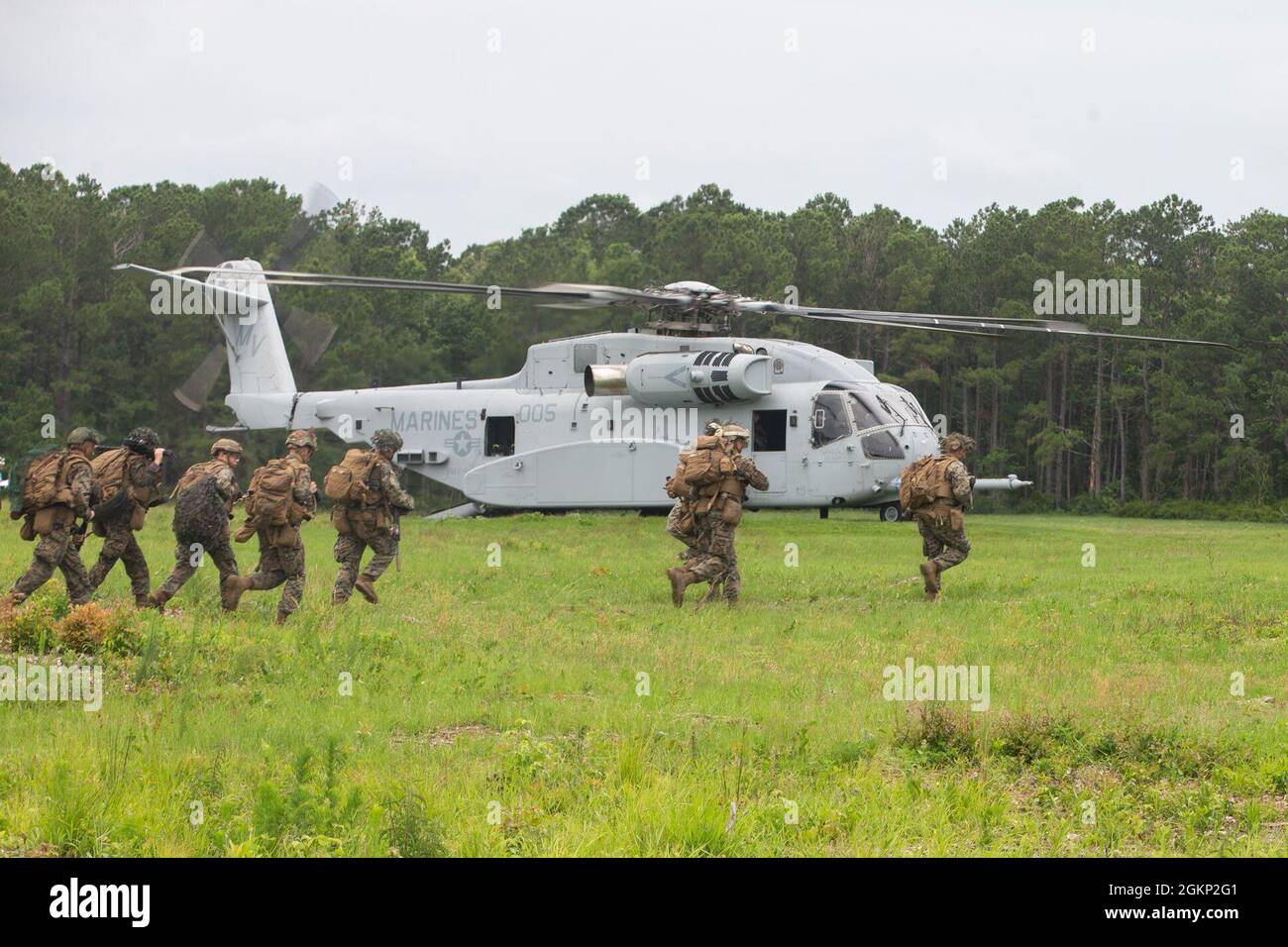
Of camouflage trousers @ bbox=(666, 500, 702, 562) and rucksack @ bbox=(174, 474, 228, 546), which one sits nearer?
rucksack @ bbox=(174, 474, 228, 546)

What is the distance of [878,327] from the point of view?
53.3 meters

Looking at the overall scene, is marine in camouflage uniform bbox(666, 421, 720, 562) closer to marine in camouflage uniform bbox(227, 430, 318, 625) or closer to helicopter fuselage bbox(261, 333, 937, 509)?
marine in camouflage uniform bbox(227, 430, 318, 625)

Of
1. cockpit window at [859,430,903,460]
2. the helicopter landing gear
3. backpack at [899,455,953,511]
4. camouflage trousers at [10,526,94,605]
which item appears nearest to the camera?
camouflage trousers at [10,526,94,605]

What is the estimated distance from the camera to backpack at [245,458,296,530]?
1401cm

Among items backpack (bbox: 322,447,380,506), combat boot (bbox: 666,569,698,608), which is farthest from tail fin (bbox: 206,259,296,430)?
combat boot (bbox: 666,569,698,608)

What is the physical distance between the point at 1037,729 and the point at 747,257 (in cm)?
4487

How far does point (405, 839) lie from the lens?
6316 millimetres

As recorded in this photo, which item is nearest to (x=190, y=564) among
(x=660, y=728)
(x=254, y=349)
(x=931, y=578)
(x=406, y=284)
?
(x=660, y=728)

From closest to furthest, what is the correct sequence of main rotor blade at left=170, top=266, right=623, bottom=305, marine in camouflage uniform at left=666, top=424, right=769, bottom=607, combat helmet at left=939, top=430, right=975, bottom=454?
marine in camouflage uniform at left=666, top=424, right=769, bottom=607
combat helmet at left=939, top=430, right=975, bottom=454
main rotor blade at left=170, top=266, right=623, bottom=305

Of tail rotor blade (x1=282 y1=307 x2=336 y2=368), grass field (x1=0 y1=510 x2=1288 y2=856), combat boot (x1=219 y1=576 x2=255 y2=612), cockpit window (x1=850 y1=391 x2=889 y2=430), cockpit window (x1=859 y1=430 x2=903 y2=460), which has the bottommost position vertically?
grass field (x1=0 y1=510 x2=1288 y2=856)

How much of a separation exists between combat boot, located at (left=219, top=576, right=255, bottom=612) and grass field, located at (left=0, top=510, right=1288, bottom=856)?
A: 0.25 meters

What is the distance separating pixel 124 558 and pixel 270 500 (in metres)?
1.67
